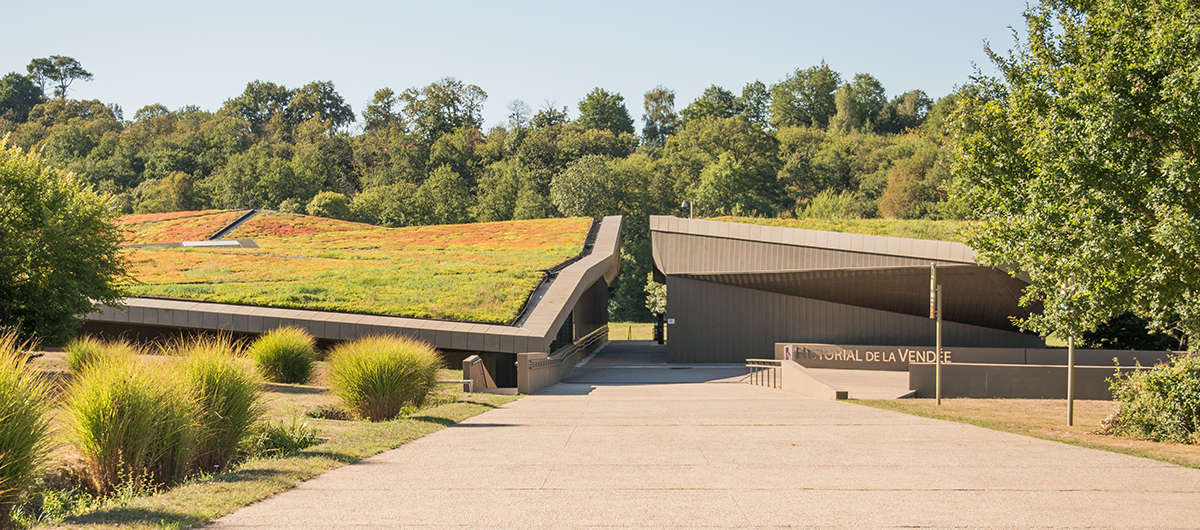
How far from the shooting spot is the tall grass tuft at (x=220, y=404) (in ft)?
25.0

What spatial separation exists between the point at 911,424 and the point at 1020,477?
4.92 metres

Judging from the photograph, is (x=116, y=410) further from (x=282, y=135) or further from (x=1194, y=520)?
(x=282, y=135)

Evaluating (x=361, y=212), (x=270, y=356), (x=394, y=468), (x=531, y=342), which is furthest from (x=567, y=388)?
(x=361, y=212)

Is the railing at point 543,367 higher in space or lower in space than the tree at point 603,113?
lower

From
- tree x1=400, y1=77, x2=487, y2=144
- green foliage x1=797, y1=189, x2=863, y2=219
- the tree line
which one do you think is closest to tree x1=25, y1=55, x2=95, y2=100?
the tree line

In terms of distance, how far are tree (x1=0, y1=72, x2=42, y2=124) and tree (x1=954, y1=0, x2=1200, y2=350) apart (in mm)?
129057

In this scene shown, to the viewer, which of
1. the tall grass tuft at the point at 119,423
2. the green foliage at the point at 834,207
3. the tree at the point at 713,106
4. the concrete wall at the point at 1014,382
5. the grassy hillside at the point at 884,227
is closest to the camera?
the tall grass tuft at the point at 119,423

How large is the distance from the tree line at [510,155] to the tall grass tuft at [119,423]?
161 feet

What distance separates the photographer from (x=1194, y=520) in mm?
5805

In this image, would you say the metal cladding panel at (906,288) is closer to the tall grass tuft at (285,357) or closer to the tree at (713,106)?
the tall grass tuft at (285,357)

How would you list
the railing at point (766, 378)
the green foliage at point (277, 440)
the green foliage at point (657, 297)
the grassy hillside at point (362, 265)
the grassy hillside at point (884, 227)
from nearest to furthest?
1. the green foliage at point (277, 440)
2. the railing at point (766, 378)
3. the grassy hillside at point (362, 265)
4. the grassy hillside at point (884, 227)
5. the green foliage at point (657, 297)

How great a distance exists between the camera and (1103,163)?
10.7 metres

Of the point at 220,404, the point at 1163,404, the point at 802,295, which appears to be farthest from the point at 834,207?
the point at 220,404

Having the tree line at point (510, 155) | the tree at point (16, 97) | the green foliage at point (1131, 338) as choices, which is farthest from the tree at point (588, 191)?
the tree at point (16, 97)
